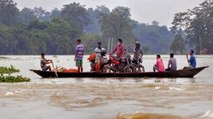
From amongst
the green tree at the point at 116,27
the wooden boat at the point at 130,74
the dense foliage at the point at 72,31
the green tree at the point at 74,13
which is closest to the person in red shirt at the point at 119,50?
the wooden boat at the point at 130,74

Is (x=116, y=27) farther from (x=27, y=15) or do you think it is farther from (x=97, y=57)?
(x=97, y=57)

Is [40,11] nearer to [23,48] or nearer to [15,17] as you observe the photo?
[15,17]

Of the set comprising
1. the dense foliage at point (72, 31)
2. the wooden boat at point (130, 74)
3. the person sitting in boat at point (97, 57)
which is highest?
the dense foliage at point (72, 31)

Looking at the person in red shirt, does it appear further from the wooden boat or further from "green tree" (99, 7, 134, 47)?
"green tree" (99, 7, 134, 47)

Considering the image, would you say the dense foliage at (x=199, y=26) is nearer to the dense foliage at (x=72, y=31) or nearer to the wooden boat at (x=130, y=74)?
the dense foliage at (x=72, y=31)

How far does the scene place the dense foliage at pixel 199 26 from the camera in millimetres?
91250

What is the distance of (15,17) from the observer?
11044 cm

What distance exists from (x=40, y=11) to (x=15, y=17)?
48.7m

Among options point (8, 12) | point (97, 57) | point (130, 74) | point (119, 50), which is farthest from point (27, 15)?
point (130, 74)

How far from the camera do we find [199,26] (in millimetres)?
92938

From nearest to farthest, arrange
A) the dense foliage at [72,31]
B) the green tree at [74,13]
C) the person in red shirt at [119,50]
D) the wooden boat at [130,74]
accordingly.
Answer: the wooden boat at [130,74] → the person in red shirt at [119,50] → the dense foliage at [72,31] → the green tree at [74,13]

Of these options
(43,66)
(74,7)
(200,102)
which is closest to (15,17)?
(74,7)

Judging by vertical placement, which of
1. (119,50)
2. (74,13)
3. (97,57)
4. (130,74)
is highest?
(74,13)

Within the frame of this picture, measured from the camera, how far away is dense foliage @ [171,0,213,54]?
9125 centimetres
